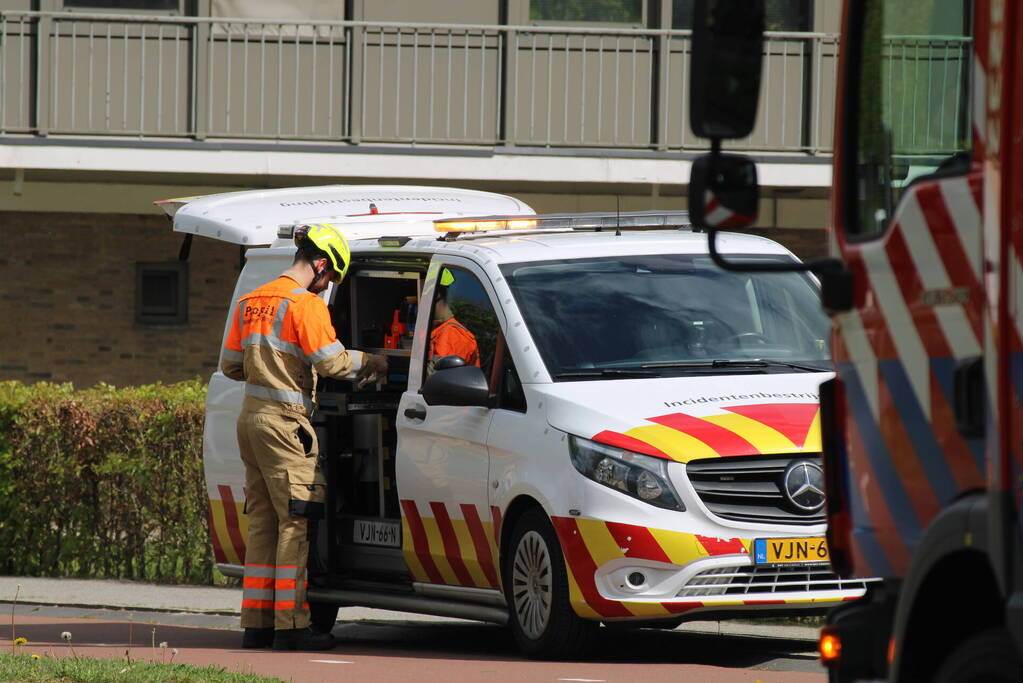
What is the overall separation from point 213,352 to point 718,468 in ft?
36.7

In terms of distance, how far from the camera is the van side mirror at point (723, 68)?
4270 millimetres

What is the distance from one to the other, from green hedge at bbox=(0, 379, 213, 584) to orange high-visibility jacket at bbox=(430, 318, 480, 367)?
3.71 metres

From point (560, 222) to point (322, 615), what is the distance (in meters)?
2.62

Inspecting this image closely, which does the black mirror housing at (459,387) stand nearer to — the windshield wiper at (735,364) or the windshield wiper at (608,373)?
the windshield wiper at (608,373)

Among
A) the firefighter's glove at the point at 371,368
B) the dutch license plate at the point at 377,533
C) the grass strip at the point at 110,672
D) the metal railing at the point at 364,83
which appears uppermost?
the metal railing at the point at 364,83

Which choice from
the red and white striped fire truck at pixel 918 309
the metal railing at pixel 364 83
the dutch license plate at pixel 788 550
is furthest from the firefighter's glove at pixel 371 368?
the metal railing at pixel 364 83

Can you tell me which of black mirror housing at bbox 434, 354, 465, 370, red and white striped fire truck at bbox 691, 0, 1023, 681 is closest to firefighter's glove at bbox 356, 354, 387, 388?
black mirror housing at bbox 434, 354, 465, 370

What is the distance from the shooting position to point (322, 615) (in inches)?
396

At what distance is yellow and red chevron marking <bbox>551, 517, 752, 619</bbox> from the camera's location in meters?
7.64

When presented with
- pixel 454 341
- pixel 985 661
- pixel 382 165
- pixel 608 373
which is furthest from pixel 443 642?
pixel 382 165

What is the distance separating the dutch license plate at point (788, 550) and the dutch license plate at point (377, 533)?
246 cm

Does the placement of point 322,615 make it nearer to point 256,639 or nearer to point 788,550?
point 256,639

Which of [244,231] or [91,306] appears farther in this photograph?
[91,306]

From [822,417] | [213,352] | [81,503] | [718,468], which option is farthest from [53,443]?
[822,417]
